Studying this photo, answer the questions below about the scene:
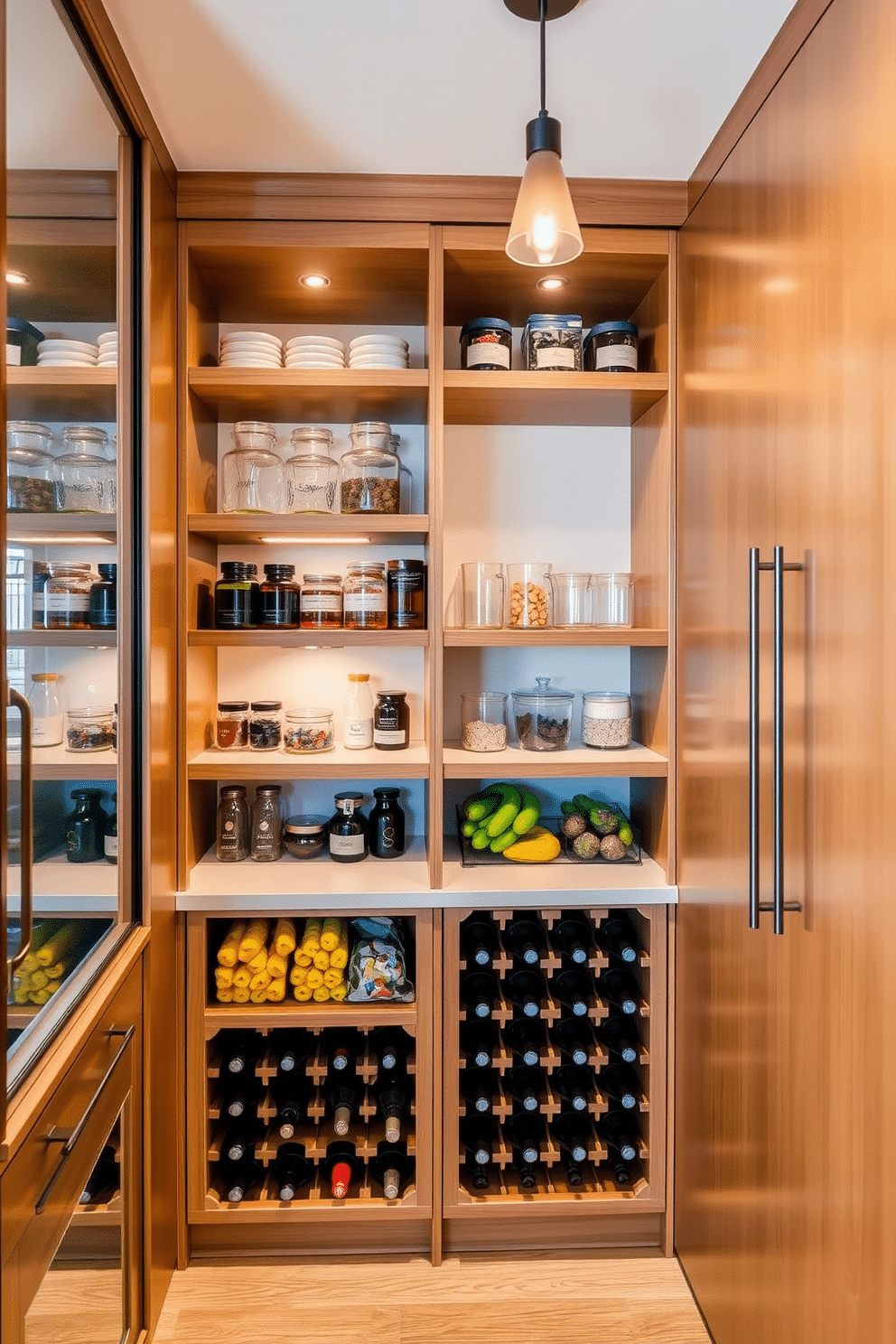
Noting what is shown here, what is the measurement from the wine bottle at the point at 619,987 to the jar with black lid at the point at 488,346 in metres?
1.47

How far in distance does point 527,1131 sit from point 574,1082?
0.52ft

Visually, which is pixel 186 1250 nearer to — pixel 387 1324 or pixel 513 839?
pixel 387 1324

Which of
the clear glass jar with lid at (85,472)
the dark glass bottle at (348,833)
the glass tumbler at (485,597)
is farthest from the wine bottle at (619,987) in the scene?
the clear glass jar with lid at (85,472)

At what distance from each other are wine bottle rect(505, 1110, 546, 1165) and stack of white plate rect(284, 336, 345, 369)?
1.84 m

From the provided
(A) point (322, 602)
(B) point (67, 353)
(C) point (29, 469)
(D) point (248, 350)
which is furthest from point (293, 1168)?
(D) point (248, 350)

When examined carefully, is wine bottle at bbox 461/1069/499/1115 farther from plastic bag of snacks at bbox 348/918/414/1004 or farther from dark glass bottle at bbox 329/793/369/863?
dark glass bottle at bbox 329/793/369/863

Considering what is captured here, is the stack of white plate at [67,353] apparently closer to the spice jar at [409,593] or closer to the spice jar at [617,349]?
the spice jar at [409,593]

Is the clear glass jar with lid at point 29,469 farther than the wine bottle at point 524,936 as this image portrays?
No

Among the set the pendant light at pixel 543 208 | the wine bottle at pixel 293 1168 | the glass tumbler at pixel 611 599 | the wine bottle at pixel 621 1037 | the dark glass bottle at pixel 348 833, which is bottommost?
the wine bottle at pixel 293 1168

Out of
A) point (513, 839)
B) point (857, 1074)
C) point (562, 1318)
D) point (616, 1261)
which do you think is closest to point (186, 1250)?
point (562, 1318)

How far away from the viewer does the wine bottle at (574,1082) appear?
6.70ft

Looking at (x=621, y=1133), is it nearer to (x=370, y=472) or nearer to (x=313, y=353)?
(x=370, y=472)

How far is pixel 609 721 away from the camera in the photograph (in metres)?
2.15

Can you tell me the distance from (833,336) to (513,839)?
1312mm
